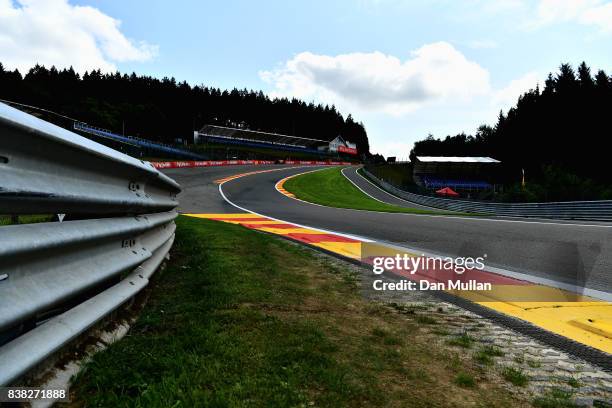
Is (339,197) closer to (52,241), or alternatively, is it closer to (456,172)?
(52,241)

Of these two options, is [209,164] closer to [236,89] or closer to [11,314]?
[11,314]

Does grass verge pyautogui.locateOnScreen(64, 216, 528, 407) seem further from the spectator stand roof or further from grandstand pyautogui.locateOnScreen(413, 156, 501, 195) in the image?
the spectator stand roof

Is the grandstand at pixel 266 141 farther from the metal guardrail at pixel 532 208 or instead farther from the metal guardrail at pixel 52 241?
the metal guardrail at pixel 52 241

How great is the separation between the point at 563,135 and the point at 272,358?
7063cm

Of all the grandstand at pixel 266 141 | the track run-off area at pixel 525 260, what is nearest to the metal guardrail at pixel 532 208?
the track run-off area at pixel 525 260

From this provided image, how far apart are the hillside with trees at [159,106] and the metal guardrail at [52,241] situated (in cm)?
9361

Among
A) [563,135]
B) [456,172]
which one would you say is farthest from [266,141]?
[563,135]

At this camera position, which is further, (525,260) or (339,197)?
(339,197)

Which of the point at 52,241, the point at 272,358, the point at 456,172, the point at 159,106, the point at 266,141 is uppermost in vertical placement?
the point at 159,106

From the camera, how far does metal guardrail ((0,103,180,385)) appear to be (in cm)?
153

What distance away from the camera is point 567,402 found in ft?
6.10

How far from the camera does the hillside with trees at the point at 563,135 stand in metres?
53.4

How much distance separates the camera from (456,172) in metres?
76.9

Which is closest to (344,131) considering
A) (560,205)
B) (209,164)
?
(209,164)
